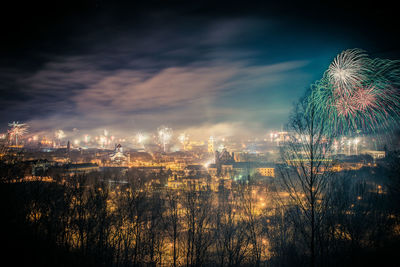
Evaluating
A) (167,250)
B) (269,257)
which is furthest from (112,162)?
(269,257)

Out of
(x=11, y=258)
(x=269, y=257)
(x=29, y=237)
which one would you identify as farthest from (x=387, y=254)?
(x=29, y=237)

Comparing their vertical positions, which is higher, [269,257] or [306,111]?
[306,111]

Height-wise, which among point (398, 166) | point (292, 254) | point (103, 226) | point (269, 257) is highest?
point (398, 166)

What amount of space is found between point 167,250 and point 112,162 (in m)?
72.7

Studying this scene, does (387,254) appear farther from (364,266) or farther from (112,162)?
(112,162)

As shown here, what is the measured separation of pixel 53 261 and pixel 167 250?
489 inches

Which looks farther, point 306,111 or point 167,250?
point 167,250

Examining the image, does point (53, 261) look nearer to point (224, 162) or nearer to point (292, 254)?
point (292, 254)

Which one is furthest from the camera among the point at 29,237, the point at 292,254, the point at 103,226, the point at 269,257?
the point at 269,257

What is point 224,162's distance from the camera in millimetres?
90500

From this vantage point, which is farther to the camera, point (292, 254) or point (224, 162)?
point (224, 162)

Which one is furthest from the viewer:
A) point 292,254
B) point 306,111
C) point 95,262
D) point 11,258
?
point 292,254

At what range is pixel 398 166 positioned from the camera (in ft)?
64.5

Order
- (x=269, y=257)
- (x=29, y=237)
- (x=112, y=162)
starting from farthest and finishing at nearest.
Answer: (x=112, y=162)
(x=269, y=257)
(x=29, y=237)
